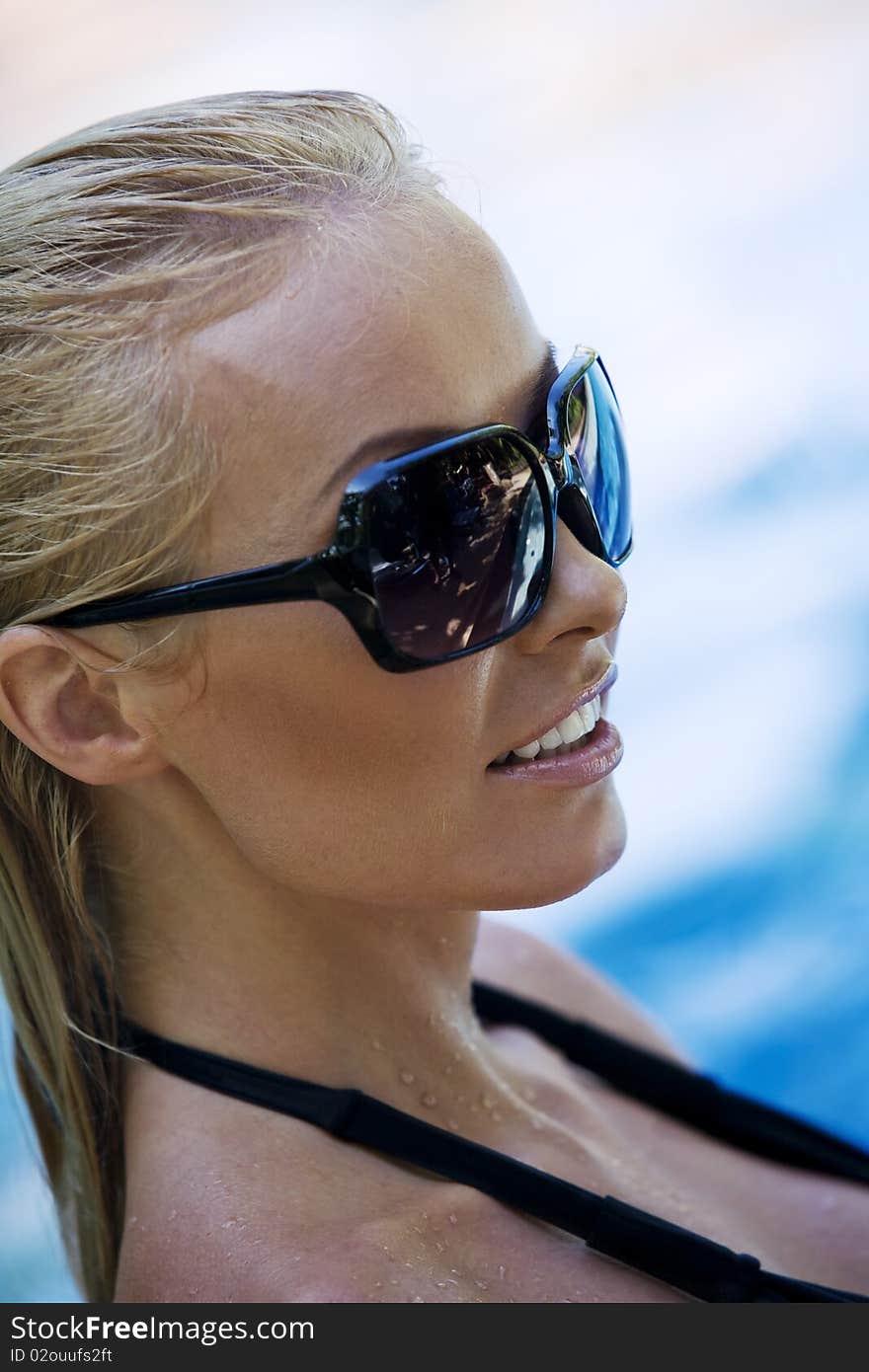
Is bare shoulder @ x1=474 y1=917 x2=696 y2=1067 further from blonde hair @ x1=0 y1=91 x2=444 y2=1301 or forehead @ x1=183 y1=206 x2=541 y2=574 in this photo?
forehead @ x1=183 y1=206 x2=541 y2=574

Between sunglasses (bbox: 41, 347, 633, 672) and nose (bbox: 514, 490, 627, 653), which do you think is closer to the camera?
sunglasses (bbox: 41, 347, 633, 672)

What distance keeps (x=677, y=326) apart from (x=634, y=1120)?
472 centimetres

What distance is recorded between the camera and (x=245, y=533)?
48.4 inches

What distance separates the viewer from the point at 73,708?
1.33 meters

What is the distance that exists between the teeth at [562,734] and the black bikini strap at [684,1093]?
0.62 metres

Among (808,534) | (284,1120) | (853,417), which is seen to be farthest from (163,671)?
(853,417)

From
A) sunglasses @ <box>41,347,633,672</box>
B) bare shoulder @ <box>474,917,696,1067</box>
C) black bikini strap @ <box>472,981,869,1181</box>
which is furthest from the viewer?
bare shoulder @ <box>474,917,696,1067</box>

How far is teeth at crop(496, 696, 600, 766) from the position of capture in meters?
1.36

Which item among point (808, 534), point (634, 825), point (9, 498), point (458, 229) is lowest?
point (634, 825)

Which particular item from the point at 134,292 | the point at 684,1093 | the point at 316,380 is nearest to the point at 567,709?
the point at 316,380

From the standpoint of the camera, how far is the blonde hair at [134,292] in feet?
4.04

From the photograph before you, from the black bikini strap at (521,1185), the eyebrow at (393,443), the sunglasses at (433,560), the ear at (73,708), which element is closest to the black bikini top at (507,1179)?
the black bikini strap at (521,1185)

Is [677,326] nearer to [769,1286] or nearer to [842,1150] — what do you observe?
[842,1150]

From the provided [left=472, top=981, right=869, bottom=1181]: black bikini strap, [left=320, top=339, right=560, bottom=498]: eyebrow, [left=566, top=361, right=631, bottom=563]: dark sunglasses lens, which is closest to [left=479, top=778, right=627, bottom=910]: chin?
[left=566, top=361, right=631, bottom=563]: dark sunglasses lens
